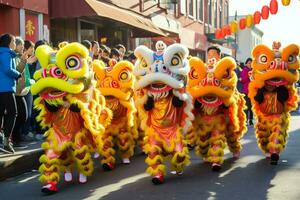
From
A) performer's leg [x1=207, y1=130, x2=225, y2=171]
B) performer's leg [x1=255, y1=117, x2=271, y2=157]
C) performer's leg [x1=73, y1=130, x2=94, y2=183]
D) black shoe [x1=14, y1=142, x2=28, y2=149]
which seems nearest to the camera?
performer's leg [x1=73, y1=130, x2=94, y2=183]

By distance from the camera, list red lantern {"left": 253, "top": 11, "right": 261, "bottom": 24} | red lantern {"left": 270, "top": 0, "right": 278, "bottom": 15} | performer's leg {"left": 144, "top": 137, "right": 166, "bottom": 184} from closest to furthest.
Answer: performer's leg {"left": 144, "top": 137, "right": 166, "bottom": 184} < red lantern {"left": 270, "top": 0, "right": 278, "bottom": 15} < red lantern {"left": 253, "top": 11, "right": 261, "bottom": 24}

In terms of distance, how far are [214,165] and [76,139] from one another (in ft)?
6.91

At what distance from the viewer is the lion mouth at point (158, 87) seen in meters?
6.91

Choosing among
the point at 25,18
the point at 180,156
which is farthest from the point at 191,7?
the point at 180,156

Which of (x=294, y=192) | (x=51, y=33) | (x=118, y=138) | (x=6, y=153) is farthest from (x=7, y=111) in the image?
(x=51, y=33)

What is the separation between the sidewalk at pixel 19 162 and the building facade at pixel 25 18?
4014mm

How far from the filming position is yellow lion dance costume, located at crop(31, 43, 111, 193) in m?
6.50

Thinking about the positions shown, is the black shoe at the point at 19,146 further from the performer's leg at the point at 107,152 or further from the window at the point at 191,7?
the window at the point at 191,7

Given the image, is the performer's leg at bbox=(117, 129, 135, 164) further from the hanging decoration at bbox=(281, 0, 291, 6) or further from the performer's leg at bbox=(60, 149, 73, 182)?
the hanging decoration at bbox=(281, 0, 291, 6)

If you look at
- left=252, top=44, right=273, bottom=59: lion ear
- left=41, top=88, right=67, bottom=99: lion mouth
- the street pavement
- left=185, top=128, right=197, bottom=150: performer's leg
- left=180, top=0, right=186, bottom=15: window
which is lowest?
the street pavement

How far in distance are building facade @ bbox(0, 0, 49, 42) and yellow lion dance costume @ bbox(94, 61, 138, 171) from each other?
14.5 ft

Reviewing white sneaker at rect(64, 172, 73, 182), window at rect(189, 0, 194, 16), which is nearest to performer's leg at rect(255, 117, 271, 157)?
white sneaker at rect(64, 172, 73, 182)

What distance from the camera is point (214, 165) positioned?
25.0 ft

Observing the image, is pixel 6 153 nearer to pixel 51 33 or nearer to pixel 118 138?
pixel 118 138
